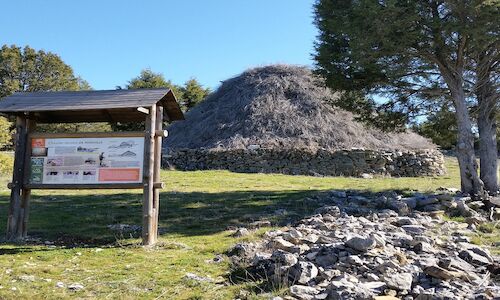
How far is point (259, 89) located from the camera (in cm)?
2683

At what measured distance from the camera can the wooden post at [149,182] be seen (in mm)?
7445

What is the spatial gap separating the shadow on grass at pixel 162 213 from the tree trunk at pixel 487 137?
4695 mm

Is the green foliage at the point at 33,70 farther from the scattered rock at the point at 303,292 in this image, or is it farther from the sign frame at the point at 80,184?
the scattered rock at the point at 303,292

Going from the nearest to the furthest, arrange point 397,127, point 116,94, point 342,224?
1. point 342,224
2. point 116,94
3. point 397,127

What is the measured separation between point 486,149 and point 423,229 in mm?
6226

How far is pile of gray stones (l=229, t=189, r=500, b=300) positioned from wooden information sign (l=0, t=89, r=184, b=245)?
2391mm

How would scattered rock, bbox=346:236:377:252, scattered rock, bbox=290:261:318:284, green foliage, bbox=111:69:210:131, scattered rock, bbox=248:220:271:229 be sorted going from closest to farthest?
scattered rock, bbox=290:261:318:284 → scattered rock, bbox=346:236:377:252 → scattered rock, bbox=248:220:271:229 → green foliage, bbox=111:69:210:131

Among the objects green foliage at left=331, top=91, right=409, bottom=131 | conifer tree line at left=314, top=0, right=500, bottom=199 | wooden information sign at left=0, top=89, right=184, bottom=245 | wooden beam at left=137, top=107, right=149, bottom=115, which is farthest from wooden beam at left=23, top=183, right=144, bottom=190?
green foliage at left=331, top=91, right=409, bottom=131

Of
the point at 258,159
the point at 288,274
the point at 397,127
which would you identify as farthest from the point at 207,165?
the point at 288,274

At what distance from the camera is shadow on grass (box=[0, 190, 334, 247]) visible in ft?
27.8

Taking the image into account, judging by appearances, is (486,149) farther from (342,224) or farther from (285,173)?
(285,173)

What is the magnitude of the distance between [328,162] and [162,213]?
12.7 metres

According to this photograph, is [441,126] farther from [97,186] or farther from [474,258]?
[97,186]

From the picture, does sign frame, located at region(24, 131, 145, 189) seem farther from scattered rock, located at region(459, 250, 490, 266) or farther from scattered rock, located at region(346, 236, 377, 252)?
scattered rock, located at region(459, 250, 490, 266)
